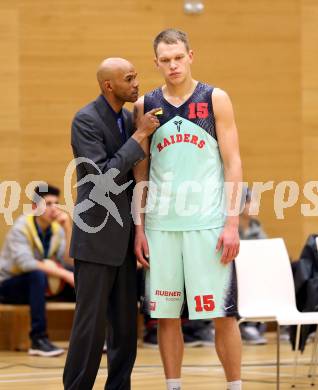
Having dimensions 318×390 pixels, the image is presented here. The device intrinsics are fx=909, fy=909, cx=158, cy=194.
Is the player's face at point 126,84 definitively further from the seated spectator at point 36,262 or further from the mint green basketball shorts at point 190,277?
the seated spectator at point 36,262

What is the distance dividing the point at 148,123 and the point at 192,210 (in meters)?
0.51

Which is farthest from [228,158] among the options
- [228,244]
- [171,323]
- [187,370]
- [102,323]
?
[187,370]

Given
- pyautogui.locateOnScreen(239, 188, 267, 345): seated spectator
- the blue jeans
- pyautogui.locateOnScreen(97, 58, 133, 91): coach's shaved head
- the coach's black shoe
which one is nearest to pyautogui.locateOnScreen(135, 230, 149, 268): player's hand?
pyautogui.locateOnScreen(97, 58, 133, 91): coach's shaved head

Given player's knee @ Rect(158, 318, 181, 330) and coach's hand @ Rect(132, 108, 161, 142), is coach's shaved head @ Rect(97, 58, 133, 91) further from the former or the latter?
player's knee @ Rect(158, 318, 181, 330)

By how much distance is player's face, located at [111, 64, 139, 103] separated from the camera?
4625mm

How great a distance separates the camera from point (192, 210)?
468 centimetres

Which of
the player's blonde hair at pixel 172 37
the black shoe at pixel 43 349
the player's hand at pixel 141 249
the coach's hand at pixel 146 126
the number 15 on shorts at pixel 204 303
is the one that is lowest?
the black shoe at pixel 43 349

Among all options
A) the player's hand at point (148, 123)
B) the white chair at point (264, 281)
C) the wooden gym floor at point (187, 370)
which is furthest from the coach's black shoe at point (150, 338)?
the player's hand at point (148, 123)

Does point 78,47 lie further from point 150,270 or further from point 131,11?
point 150,270

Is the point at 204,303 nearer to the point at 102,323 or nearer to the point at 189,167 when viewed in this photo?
the point at 102,323

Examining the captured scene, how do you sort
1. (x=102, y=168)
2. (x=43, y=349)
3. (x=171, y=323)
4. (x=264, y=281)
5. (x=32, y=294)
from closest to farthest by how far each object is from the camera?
1. (x=102, y=168)
2. (x=171, y=323)
3. (x=264, y=281)
4. (x=43, y=349)
5. (x=32, y=294)

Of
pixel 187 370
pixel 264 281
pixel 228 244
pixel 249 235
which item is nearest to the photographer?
pixel 228 244

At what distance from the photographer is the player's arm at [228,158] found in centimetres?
463

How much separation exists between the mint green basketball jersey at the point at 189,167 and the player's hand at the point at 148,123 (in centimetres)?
10
